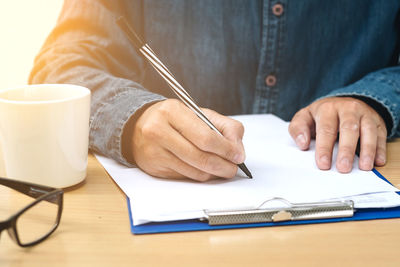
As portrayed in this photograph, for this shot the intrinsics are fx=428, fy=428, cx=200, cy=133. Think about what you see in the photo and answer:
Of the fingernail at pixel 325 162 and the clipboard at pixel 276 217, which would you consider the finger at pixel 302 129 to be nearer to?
the fingernail at pixel 325 162

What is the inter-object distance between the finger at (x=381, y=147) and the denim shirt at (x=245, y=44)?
6.9 inches

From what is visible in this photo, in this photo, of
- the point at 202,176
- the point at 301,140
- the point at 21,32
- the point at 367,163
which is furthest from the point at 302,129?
the point at 21,32

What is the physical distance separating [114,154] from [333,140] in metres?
0.34

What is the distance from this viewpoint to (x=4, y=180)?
0.49m

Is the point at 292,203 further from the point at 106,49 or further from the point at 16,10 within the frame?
the point at 16,10

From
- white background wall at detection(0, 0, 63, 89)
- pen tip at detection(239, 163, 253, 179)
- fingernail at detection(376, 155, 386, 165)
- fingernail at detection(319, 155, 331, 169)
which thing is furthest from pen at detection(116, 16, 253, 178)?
white background wall at detection(0, 0, 63, 89)

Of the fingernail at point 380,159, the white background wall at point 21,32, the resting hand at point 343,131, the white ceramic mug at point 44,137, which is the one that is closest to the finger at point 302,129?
the resting hand at point 343,131

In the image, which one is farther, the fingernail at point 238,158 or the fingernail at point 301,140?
the fingernail at point 301,140

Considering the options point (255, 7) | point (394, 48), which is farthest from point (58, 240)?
point (394, 48)

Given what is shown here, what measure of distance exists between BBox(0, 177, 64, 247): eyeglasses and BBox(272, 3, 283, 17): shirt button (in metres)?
0.68

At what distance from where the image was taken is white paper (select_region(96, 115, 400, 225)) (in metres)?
0.48

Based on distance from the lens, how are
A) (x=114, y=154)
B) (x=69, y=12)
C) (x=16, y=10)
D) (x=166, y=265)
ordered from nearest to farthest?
1. (x=166, y=265)
2. (x=114, y=154)
3. (x=69, y=12)
4. (x=16, y=10)

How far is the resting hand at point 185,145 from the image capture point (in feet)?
1.77

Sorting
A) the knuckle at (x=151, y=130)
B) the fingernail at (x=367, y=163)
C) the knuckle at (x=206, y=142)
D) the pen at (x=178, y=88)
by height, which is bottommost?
the fingernail at (x=367, y=163)
